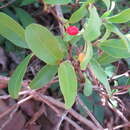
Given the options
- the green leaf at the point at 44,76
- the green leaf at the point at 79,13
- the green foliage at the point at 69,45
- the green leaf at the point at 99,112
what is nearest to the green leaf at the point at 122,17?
the green foliage at the point at 69,45

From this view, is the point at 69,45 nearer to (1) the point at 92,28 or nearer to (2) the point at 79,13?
(2) the point at 79,13

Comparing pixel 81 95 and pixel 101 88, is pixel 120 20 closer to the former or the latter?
pixel 101 88

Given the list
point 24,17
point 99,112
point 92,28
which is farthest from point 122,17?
point 24,17

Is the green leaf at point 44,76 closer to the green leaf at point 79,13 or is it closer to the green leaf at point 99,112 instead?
the green leaf at point 79,13

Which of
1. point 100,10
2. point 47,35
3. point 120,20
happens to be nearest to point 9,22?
point 47,35

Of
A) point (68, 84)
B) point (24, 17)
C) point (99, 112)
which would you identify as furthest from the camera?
point (24, 17)
